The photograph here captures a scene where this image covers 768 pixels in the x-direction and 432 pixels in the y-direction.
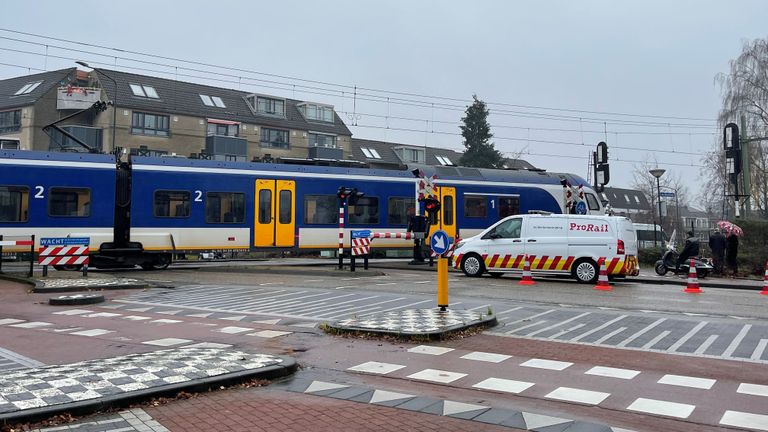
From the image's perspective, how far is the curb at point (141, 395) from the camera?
446 centimetres

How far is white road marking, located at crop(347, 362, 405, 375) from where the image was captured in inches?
257

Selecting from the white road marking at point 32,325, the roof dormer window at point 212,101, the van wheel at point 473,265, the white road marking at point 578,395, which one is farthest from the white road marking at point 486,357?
the roof dormer window at point 212,101

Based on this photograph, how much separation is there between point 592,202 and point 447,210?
293 inches

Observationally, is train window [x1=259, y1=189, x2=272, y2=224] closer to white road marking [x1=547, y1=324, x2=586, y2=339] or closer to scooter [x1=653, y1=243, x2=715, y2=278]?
scooter [x1=653, y1=243, x2=715, y2=278]

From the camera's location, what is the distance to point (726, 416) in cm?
505

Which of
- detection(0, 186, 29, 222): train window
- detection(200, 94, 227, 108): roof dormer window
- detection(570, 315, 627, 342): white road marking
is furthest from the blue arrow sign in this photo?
detection(200, 94, 227, 108): roof dormer window

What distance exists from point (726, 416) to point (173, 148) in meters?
49.8

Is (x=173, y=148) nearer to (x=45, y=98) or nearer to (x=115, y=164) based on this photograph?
(x=45, y=98)

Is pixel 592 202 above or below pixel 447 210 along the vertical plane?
above

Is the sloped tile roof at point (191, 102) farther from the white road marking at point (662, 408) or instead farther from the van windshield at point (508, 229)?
the white road marking at point (662, 408)

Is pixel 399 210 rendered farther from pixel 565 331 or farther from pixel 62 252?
pixel 565 331

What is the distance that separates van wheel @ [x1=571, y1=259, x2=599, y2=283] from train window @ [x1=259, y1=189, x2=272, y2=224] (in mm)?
10552

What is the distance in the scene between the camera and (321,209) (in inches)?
909

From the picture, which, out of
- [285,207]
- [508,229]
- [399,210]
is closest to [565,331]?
[508,229]
